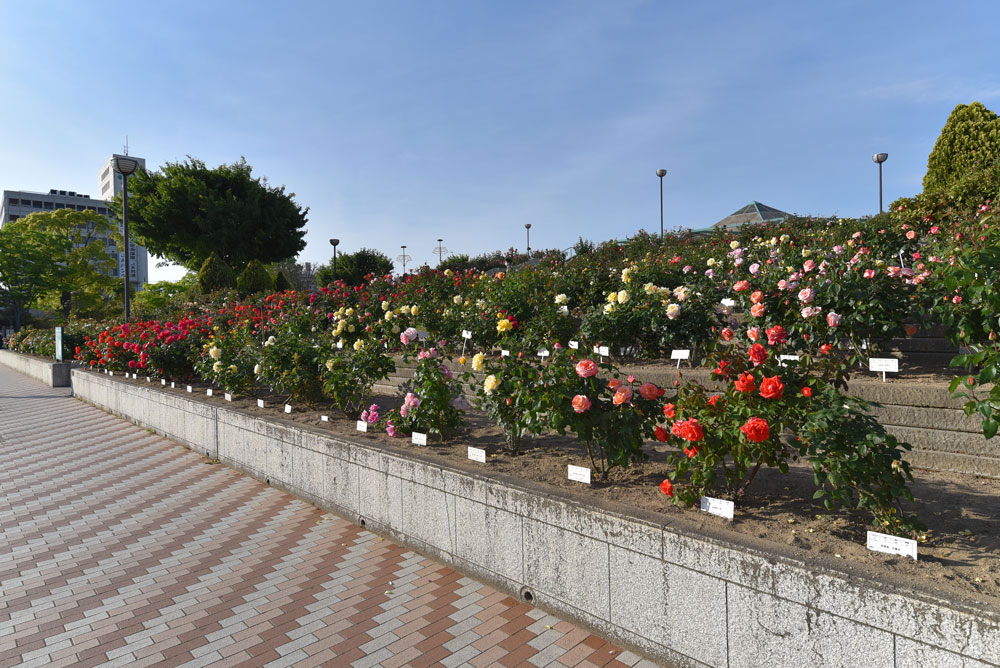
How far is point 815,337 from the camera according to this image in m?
4.81

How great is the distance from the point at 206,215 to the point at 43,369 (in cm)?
1454

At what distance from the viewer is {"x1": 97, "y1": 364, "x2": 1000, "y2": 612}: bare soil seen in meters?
2.00

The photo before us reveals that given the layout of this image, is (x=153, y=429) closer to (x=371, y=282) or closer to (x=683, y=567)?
(x=371, y=282)

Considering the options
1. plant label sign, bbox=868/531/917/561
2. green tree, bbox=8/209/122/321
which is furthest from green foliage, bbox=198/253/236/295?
plant label sign, bbox=868/531/917/561

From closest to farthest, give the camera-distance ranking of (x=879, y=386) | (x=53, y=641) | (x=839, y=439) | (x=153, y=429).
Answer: (x=839, y=439) → (x=53, y=641) → (x=879, y=386) → (x=153, y=429)

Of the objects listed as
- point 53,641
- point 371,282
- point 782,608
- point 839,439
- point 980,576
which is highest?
point 371,282

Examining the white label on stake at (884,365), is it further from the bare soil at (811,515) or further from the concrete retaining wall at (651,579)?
the concrete retaining wall at (651,579)

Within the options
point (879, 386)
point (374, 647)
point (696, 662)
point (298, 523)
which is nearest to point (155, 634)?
point (374, 647)

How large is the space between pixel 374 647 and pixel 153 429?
23.2ft

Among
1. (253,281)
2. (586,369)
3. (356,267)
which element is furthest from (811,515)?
(356,267)

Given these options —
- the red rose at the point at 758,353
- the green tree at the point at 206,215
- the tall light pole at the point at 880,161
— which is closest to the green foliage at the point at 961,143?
the tall light pole at the point at 880,161

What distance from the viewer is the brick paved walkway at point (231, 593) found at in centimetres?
272

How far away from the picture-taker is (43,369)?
53.2 ft

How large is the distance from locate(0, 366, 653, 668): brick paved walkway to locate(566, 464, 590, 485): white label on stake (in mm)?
726
